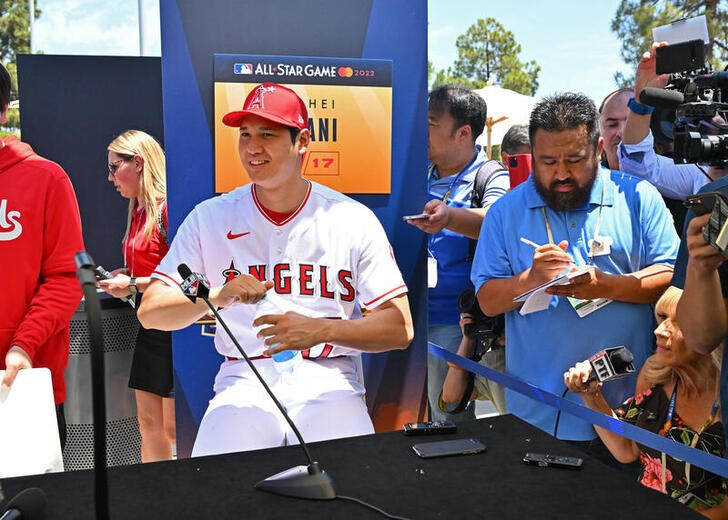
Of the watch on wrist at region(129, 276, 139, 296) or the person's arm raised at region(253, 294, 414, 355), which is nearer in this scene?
the person's arm raised at region(253, 294, 414, 355)

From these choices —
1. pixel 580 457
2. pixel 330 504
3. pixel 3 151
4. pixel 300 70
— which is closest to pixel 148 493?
pixel 330 504

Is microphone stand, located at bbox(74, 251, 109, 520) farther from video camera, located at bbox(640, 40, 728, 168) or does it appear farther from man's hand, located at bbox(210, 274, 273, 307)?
video camera, located at bbox(640, 40, 728, 168)

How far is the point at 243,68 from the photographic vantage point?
9.20 ft

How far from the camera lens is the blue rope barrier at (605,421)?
211cm

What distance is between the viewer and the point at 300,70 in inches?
112

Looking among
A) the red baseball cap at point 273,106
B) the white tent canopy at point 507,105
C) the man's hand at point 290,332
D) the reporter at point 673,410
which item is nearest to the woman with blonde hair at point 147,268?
the red baseball cap at point 273,106

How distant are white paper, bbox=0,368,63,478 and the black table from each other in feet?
1.39

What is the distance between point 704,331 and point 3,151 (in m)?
2.36

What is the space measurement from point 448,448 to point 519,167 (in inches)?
78.1

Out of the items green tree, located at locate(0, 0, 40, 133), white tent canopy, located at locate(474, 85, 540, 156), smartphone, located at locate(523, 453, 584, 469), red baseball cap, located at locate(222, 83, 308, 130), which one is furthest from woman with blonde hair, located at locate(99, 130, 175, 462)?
green tree, located at locate(0, 0, 40, 133)

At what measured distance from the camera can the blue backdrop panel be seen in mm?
2775

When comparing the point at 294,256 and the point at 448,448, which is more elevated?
the point at 294,256

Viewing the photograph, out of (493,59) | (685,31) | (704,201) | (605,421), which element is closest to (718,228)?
(704,201)

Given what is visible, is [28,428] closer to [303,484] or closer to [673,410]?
[303,484]
